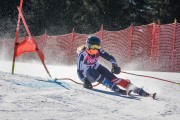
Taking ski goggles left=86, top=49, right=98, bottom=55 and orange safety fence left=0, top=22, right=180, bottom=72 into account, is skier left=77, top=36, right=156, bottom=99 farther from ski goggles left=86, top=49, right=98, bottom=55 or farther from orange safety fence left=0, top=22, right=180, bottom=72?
orange safety fence left=0, top=22, right=180, bottom=72

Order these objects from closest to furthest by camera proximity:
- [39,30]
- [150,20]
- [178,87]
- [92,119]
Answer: [92,119] < [178,87] < [150,20] < [39,30]

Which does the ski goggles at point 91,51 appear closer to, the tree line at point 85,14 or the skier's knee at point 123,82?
the skier's knee at point 123,82

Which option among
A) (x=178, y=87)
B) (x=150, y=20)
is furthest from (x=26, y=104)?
(x=150, y=20)

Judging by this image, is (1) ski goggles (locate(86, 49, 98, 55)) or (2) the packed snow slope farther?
(1) ski goggles (locate(86, 49, 98, 55))

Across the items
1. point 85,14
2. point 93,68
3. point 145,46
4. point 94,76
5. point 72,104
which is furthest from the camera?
point 85,14

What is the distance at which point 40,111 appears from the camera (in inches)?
177

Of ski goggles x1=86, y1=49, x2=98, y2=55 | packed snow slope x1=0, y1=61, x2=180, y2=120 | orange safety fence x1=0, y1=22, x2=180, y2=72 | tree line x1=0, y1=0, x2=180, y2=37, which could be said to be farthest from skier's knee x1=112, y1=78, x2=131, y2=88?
tree line x1=0, y1=0, x2=180, y2=37

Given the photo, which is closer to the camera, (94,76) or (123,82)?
(123,82)

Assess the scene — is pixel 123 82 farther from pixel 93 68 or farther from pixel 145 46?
pixel 145 46

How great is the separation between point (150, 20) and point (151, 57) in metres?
19.0

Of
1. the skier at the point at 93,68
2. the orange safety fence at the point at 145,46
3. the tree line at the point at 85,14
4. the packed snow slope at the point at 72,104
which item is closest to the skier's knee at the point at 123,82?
the skier at the point at 93,68

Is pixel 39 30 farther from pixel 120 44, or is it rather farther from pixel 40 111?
pixel 40 111

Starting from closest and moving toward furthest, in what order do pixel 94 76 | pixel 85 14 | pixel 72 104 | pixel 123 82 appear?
1. pixel 72 104
2. pixel 123 82
3. pixel 94 76
4. pixel 85 14

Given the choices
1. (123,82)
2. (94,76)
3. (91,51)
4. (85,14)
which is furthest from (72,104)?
(85,14)
